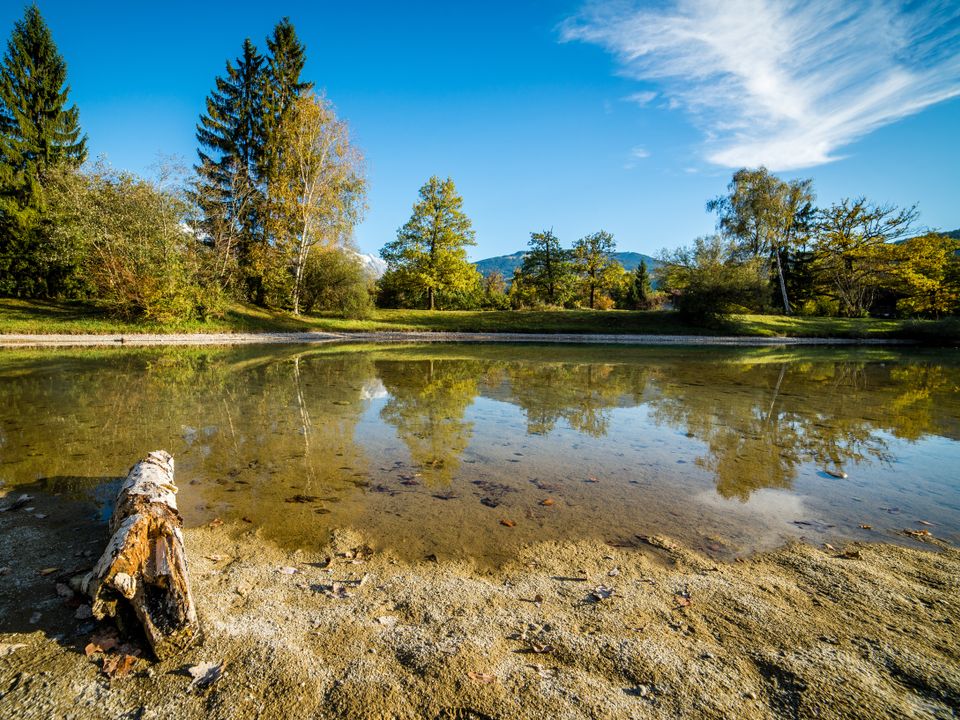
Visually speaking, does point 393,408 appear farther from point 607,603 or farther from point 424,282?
point 424,282

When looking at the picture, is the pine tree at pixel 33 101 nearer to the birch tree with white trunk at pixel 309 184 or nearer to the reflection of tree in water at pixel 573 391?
the birch tree with white trunk at pixel 309 184

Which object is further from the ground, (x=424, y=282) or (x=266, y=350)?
(x=424, y=282)

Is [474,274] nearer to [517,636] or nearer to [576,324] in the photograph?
[576,324]

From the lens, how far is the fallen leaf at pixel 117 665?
92.2 inches

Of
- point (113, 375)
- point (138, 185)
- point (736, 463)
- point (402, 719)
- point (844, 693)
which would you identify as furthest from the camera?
point (138, 185)

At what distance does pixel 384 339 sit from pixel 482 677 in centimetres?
2639

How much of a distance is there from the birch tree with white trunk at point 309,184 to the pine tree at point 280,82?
35.3 inches

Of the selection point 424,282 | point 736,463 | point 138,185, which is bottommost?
point 736,463

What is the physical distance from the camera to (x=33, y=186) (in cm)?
2712

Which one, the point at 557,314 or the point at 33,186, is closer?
the point at 33,186

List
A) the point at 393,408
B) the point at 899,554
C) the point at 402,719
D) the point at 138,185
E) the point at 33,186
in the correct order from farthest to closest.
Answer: the point at 33,186
the point at 138,185
the point at 393,408
the point at 899,554
the point at 402,719

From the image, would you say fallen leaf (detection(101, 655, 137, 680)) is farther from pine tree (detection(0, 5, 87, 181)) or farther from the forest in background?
pine tree (detection(0, 5, 87, 181))

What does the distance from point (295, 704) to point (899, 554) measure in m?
4.54

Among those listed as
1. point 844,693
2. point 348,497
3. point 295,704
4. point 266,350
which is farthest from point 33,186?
point 844,693
